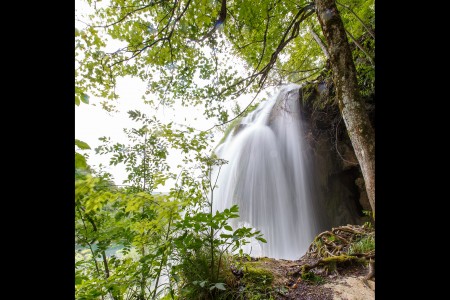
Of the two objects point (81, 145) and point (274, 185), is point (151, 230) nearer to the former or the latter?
point (81, 145)

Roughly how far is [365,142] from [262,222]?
5353 mm

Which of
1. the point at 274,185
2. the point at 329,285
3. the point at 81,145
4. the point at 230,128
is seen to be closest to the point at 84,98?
the point at 81,145

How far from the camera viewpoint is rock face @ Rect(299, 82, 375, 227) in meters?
6.50

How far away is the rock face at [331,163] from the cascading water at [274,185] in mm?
413

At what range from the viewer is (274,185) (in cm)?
705

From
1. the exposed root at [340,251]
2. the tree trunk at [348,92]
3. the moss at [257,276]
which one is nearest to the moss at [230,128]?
the exposed root at [340,251]

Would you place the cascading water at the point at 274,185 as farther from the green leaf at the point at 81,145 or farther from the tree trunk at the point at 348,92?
the green leaf at the point at 81,145

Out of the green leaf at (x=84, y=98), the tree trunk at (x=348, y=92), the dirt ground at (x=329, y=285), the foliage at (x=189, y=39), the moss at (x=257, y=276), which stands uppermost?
the foliage at (x=189, y=39)

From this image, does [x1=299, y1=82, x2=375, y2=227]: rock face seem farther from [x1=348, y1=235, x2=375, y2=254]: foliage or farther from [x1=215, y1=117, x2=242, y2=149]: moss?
[x1=348, y1=235, x2=375, y2=254]: foliage

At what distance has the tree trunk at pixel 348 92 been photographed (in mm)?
Answer: 1754

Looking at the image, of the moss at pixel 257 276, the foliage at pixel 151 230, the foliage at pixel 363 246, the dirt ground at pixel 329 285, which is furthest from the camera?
the foliage at pixel 363 246

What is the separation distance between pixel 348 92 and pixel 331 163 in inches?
225

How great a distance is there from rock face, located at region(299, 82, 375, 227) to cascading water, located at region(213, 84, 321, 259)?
0.41 metres
